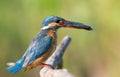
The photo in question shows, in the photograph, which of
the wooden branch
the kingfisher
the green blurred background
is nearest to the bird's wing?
the kingfisher

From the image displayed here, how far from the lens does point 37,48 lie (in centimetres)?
354

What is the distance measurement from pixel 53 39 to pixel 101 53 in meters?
3.81

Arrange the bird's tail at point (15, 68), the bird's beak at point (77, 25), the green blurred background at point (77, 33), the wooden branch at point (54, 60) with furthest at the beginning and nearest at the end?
the green blurred background at point (77, 33)
the bird's tail at point (15, 68)
the bird's beak at point (77, 25)
the wooden branch at point (54, 60)

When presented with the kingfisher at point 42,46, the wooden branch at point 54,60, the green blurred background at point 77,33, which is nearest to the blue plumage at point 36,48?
the kingfisher at point 42,46

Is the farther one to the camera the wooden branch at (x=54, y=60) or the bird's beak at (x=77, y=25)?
the bird's beak at (x=77, y=25)

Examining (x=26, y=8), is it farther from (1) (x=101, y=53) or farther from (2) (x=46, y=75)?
(2) (x=46, y=75)

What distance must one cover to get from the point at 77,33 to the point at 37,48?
144 inches

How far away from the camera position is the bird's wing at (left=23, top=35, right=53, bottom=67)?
138 inches

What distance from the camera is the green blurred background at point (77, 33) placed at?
23.4 feet

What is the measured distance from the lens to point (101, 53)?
7371 mm

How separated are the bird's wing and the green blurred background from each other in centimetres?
349

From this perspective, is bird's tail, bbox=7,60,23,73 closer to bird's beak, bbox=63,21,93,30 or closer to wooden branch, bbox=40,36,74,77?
wooden branch, bbox=40,36,74,77

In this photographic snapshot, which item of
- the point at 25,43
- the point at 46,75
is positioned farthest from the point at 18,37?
the point at 46,75

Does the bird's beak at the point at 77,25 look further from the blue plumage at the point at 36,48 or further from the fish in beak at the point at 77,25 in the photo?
the blue plumage at the point at 36,48
